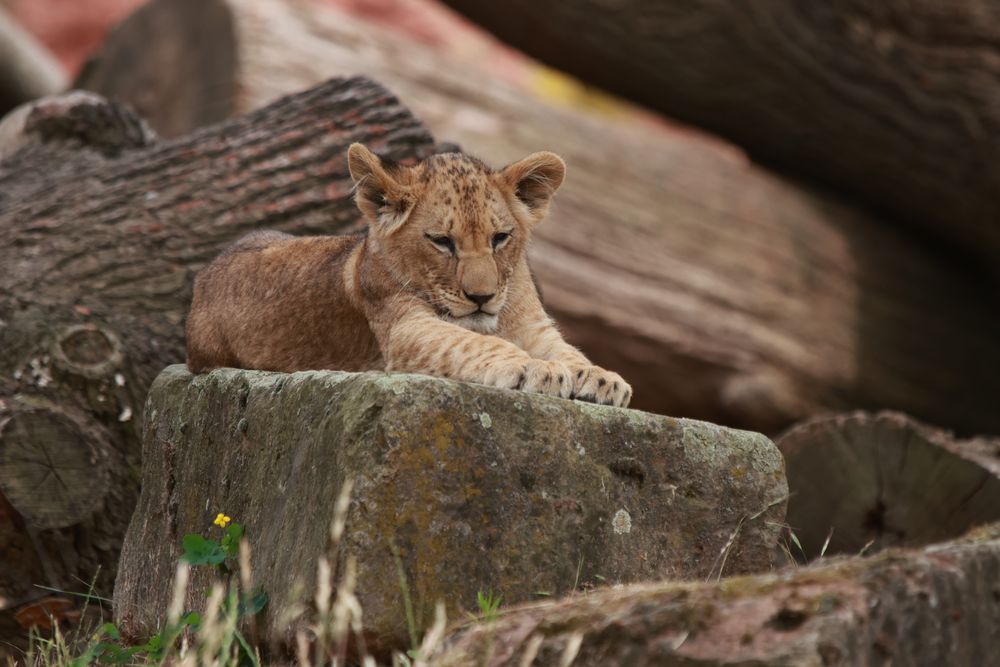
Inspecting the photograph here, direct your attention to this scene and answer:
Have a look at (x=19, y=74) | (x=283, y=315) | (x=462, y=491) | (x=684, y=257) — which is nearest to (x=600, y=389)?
(x=462, y=491)

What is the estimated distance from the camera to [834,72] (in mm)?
9391

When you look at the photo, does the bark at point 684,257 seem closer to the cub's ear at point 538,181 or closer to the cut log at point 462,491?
the cub's ear at point 538,181

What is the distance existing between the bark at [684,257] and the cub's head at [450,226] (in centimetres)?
375

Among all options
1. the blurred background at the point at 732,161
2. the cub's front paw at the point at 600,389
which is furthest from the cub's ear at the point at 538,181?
the blurred background at the point at 732,161

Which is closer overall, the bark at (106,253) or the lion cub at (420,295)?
the lion cub at (420,295)

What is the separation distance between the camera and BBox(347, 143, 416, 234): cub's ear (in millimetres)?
4758

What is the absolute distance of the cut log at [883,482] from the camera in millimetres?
6105

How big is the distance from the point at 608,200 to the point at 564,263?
0.73 meters

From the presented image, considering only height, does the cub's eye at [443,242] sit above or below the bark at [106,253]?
above

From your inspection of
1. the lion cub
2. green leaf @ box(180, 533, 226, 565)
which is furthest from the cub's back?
green leaf @ box(180, 533, 226, 565)

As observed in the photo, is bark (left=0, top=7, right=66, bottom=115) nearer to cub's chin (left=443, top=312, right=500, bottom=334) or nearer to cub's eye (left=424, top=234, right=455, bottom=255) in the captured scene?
cub's eye (left=424, top=234, right=455, bottom=255)

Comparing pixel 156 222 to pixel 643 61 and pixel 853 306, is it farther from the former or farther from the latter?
pixel 853 306

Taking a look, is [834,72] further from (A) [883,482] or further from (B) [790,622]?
(B) [790,622]

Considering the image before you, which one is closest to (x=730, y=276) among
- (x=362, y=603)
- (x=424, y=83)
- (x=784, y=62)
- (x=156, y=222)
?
(x=784, y=62)
